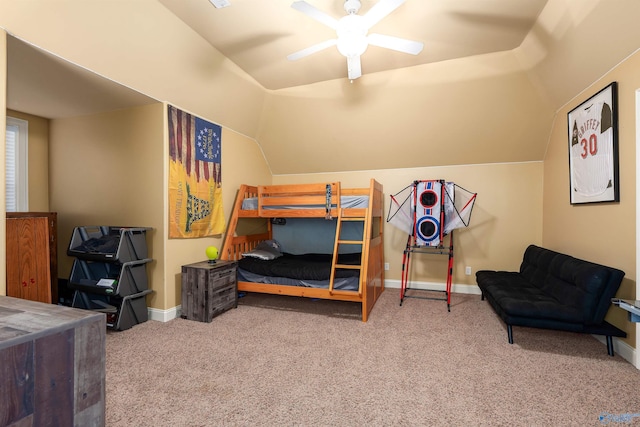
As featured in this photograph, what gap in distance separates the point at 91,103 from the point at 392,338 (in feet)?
Answer: 12.8

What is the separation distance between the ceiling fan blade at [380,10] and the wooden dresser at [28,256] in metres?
3.59

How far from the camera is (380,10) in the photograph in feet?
6.26

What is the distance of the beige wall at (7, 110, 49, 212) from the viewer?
12.0 ft

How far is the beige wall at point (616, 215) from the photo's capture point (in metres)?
2.25

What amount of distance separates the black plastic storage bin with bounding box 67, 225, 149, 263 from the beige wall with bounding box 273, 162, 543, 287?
3.30m

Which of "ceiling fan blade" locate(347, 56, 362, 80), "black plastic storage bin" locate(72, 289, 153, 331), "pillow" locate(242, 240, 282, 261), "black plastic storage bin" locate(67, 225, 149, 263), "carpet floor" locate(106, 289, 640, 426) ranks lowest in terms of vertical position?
"carpet floor" locate(106, 289, 640, 426)

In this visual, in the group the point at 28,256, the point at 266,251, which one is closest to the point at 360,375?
the point at 266,251

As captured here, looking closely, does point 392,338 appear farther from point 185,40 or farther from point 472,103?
point 185,40

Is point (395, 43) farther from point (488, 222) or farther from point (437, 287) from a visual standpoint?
point (437, 287)

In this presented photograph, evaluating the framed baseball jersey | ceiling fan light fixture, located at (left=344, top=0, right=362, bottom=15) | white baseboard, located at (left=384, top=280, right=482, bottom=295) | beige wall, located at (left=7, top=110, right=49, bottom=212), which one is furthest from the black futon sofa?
beige wall, located at (left=7, top=110, right=49, bottom=212)

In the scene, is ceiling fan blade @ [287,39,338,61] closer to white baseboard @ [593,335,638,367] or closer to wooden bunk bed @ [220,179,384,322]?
wooden bunk bed @ [220,179,384,322]

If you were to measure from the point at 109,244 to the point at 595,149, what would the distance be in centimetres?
471

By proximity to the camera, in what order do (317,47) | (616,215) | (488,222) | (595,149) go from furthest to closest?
(488,222) < (595,149) < (616,215) < (317,47)

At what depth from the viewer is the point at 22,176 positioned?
360 cm
